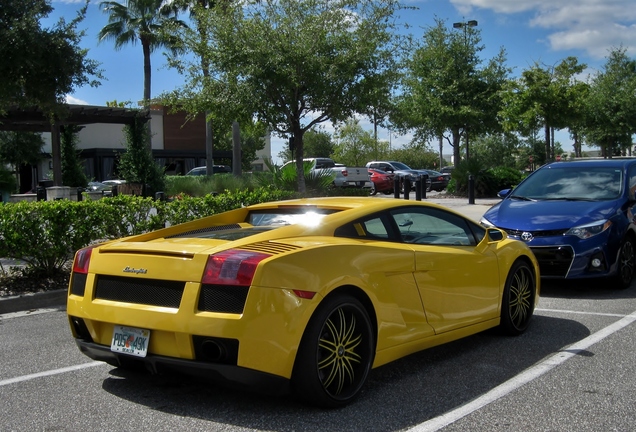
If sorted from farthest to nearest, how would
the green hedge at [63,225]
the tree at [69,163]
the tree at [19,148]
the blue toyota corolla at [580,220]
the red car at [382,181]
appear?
the tree at [19,148]
the red car at [382,181]
the tree at [69,163]
the green hedge at [63,225]
the blue toyota corolla at [580,220]

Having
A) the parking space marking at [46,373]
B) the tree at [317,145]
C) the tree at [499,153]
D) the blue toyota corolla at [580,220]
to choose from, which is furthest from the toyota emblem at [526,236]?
the tree at [317,145]

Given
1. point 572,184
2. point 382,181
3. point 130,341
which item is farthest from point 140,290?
point 382,181

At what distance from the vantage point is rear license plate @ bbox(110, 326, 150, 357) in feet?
14.6

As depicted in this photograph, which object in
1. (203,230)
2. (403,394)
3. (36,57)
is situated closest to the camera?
(403,394)

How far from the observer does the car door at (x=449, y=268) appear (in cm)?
535

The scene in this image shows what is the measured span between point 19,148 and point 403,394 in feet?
156

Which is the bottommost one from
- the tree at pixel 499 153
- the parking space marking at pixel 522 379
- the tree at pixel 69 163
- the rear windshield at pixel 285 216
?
the parking space marking at pixel 522 379

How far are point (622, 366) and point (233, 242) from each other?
3.26 meters

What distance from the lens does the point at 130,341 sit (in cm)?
452

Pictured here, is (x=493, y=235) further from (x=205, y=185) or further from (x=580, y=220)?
(x=205, y=185)

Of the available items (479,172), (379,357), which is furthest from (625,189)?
(479,172)

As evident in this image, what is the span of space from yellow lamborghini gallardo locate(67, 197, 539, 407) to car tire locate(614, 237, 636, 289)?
152 inches

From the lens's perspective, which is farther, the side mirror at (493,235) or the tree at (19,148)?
the tree at (19,148)

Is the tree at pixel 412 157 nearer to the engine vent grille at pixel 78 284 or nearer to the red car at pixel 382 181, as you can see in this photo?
the red car at pixel 382 181
